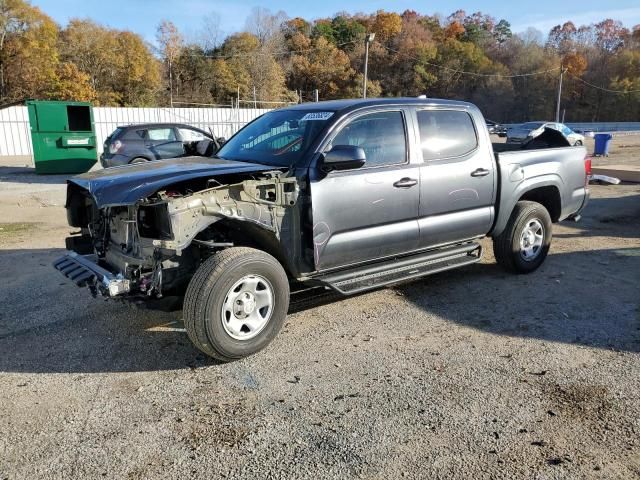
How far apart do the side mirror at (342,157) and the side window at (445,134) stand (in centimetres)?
108

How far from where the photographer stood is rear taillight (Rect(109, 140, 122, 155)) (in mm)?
13398

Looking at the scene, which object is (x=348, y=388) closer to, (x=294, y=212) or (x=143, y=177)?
(x=294, y=212)

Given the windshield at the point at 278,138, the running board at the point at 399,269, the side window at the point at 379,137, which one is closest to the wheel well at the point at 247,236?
the running board at the point at 399,269

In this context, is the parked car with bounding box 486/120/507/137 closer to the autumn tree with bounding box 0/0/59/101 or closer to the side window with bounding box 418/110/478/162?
the side window with bounding box 418/110/478/162

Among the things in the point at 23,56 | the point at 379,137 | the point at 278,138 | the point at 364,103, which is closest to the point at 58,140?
the point at 278,138

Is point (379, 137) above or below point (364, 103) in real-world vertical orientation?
below

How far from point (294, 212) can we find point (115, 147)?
35.1 feet

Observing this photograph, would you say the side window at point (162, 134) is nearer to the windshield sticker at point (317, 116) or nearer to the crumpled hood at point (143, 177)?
the crumpled hood at point (143, 177)

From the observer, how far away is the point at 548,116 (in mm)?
85188

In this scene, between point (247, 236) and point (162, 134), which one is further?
point (162, 134)

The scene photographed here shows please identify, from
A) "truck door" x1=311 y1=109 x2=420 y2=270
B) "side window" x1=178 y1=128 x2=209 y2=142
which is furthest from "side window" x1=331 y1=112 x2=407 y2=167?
"side window" x1=178 y1=128 x2=209 y2=142

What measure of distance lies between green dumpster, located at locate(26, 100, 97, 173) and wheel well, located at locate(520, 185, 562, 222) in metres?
14.0

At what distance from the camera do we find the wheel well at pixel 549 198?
6195 millimetres

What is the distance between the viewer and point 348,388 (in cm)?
354
